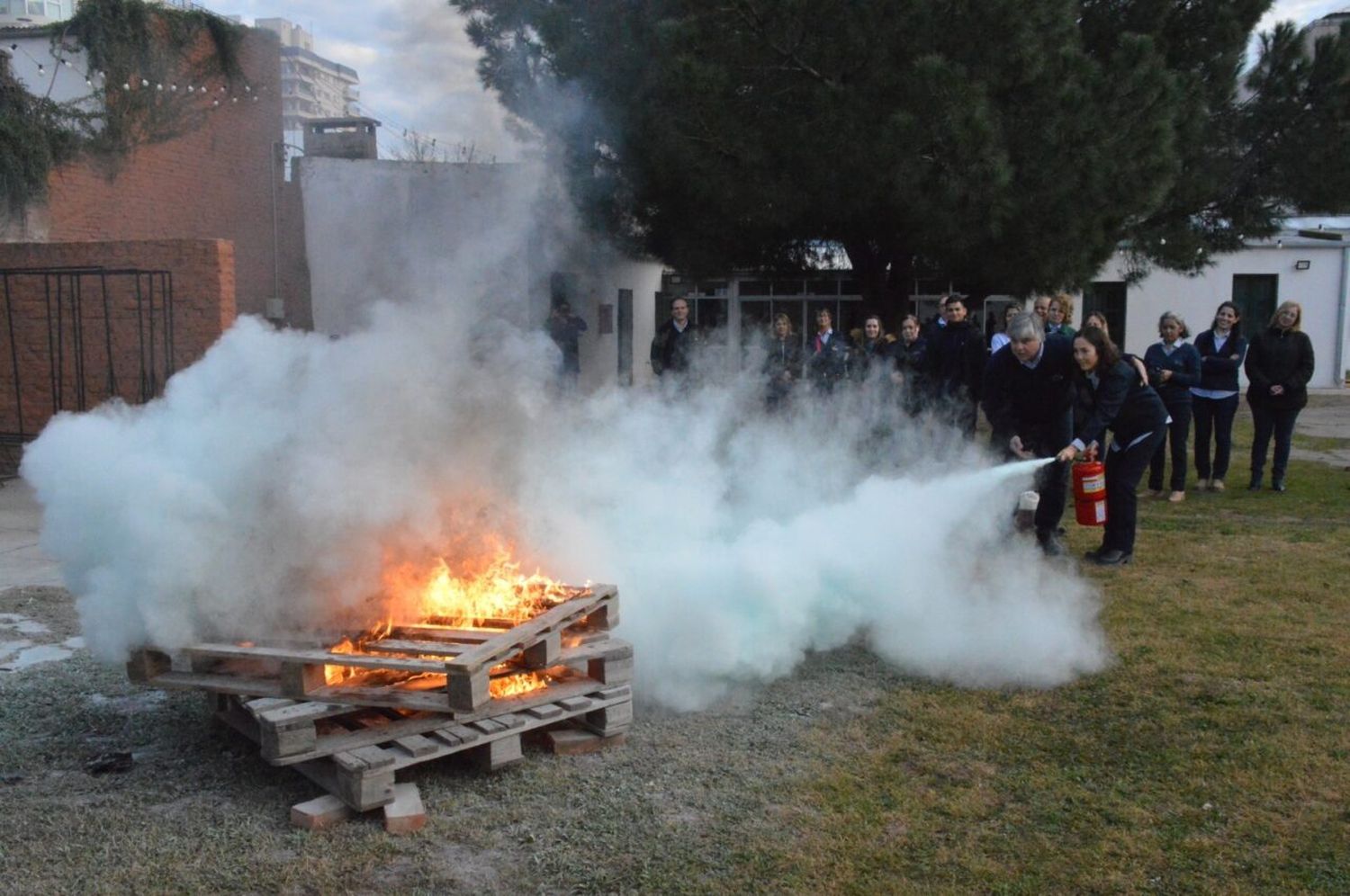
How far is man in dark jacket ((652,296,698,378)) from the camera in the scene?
1001 cm

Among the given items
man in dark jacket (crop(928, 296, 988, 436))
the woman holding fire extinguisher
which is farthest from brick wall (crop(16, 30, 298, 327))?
the woman holding fire extinguisher

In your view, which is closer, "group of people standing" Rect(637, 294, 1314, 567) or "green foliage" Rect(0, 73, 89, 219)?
"group of people standing" Rect(637, 294, 1314, 567)

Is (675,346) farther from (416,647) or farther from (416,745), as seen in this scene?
(416,745)

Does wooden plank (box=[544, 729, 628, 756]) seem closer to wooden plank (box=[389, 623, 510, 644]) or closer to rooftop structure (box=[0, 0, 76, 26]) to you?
wooden plank (box=[389, 623, 510, 644])

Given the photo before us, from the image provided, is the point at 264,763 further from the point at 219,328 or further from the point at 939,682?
the point at 219,328

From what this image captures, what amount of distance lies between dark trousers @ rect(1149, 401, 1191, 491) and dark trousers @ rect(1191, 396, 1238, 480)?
396mm

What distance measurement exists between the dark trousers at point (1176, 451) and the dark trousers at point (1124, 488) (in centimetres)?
243

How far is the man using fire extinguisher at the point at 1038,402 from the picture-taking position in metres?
7.34

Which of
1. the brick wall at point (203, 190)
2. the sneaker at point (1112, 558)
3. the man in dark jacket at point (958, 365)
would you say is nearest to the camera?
the sneaker at point (1112, 558)

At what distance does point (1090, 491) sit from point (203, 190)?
13.9 meters

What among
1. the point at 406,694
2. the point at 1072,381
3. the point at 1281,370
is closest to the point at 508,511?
the point at 406,694

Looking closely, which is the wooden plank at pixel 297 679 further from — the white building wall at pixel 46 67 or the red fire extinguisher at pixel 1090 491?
the white building wall at pixel 46 67

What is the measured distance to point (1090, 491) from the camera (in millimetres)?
7238

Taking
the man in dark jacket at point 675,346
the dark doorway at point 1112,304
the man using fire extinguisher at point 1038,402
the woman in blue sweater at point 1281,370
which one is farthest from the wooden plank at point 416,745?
the dark doorway at point 1112,304
